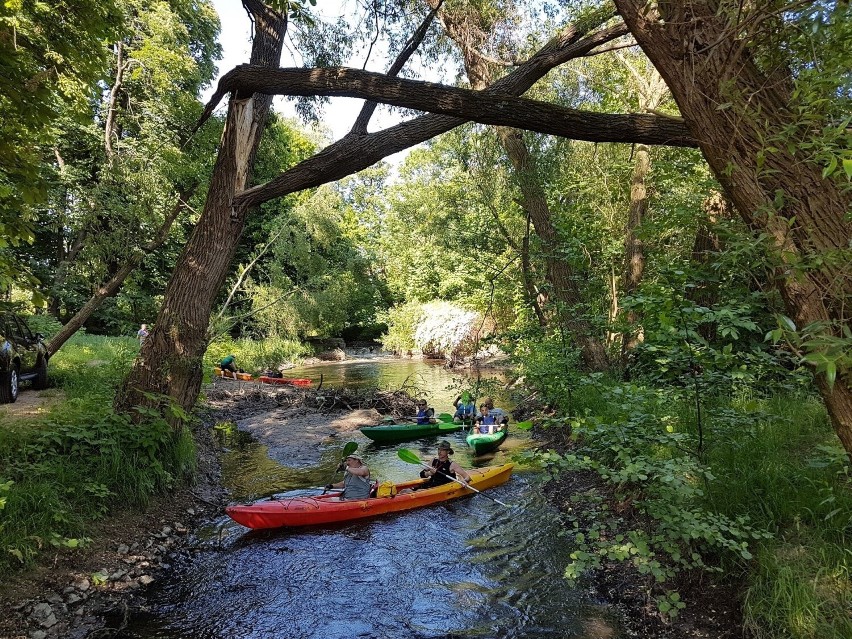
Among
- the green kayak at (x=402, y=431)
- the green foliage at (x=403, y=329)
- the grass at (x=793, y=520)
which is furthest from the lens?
the green foliage at (x=403, y=329)

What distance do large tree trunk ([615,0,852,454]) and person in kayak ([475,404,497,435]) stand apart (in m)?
8.19

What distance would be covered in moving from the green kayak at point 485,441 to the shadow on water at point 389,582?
2190 millimetres

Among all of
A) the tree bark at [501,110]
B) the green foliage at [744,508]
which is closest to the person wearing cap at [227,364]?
the tree bark at [501,110]

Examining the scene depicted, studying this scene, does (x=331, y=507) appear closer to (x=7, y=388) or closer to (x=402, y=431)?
(x=402, y=431)

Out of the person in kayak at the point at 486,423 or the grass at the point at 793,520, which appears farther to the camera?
the person in kayak at the point at 486,423

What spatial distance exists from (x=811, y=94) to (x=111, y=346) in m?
16.0

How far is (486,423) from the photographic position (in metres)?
10.3

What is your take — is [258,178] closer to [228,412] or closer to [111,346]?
[111,346]

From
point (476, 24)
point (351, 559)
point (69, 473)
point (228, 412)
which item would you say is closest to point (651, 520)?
point (351, 559)

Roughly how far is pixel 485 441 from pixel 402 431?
2140 millimetres

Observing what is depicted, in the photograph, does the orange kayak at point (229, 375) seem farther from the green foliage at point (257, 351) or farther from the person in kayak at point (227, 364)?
the green foliage at point (257, 351)

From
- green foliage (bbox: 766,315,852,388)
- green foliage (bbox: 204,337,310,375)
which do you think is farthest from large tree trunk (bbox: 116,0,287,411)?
green foliage (bbox: 204,337,310,375)

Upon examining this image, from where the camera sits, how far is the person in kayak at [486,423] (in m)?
10.0

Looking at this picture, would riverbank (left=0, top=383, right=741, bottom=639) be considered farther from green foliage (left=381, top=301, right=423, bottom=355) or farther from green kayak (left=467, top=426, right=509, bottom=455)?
green foliage (left=381, top=301, right=423, bottom=355)
